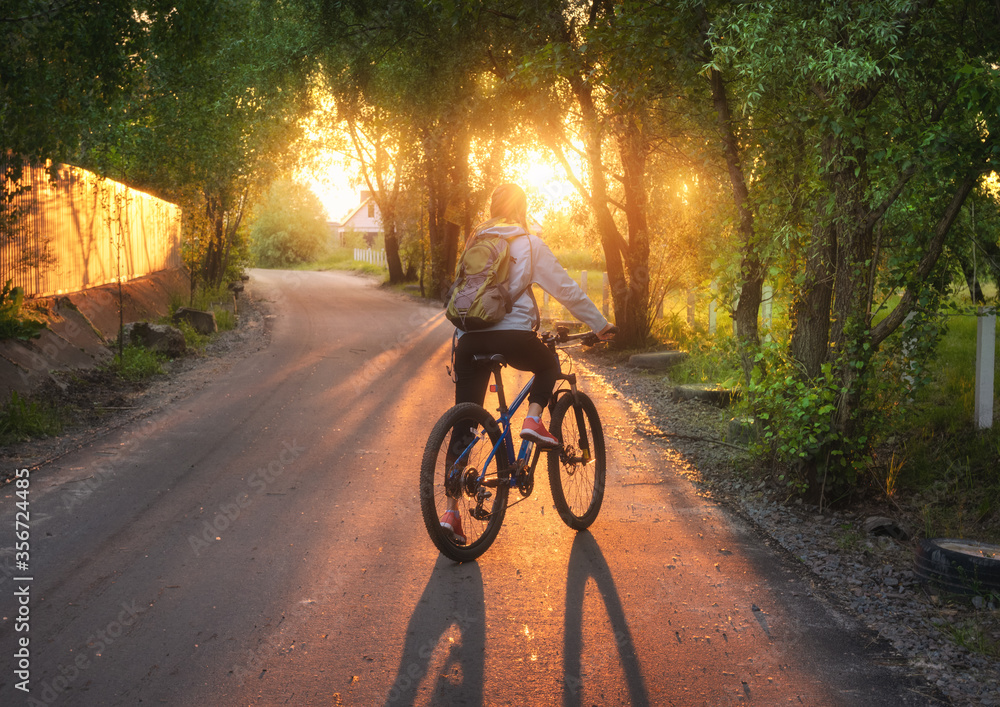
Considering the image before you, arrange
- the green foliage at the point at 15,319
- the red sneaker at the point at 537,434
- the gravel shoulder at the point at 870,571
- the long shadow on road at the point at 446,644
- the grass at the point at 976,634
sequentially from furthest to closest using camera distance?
the green foliage at the point at 15,319 < the red sneaker at the point at 537,434 < the grass at the point at 976,634 < the gravel shoulder at the point at 870,571 < the long shadow on road at the point at 446,644

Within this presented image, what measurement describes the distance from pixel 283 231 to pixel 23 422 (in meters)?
68.6

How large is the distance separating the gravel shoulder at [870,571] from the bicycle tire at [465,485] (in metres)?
1.86

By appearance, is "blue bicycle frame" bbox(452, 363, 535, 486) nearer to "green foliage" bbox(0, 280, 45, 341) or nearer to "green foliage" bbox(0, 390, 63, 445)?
"green foliage" bbox(0, 390, 63, 445)

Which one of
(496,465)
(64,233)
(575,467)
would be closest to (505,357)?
(496,465)

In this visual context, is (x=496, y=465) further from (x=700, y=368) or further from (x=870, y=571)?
(x=700, y=368)

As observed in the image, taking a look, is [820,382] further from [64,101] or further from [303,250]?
[303,250]

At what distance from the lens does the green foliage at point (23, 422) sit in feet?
24.8

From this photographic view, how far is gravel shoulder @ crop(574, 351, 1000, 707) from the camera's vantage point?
364 cm

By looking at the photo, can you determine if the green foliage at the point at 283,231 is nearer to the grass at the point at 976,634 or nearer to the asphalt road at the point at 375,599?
the asphalt road at the point at 375,599

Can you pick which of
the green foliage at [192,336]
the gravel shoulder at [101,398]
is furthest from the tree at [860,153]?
the green foliage at [192,336]

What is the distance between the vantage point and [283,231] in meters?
73.8

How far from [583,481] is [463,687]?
2306 millimetres

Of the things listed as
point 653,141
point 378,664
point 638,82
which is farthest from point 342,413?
point 653,141

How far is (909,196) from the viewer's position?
543cm
